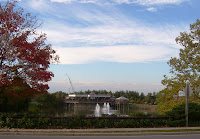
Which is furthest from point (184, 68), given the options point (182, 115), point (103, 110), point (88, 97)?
point (88, 97)

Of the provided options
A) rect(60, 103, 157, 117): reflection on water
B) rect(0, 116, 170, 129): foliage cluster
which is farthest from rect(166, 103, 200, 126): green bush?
rect(60, 103, 157, 117): reflection on water

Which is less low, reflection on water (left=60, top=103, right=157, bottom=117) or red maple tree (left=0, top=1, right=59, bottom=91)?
red maple tree (left=0, top=1, right=59, bottom=91)

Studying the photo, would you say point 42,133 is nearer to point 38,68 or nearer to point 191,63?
point 38,68

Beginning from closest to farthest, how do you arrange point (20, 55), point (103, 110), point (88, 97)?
point (20, 55)
point (103, 110)
point (88, 97)

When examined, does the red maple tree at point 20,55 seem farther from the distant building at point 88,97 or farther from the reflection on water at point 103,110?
the distant building at point 88,97

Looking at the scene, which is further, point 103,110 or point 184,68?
point 103,110

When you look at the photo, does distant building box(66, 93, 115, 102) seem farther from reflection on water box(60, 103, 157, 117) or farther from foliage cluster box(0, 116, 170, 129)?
foliage cluster box(0, 116, 170, 129)

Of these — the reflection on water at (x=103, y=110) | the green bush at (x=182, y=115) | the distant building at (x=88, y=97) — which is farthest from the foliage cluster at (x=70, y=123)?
the distant building at (x=88, y=97)

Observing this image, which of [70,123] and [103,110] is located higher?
[70,123]

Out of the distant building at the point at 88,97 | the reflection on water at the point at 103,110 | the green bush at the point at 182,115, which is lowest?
the reflection on water at the point at 103,110

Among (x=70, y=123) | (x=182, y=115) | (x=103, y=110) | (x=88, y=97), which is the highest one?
(x=182, y=115)

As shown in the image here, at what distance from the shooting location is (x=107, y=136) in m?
12.9

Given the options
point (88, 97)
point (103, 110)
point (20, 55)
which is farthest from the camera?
point (88, 97)

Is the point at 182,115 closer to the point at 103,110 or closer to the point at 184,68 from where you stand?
the point at 184,68
